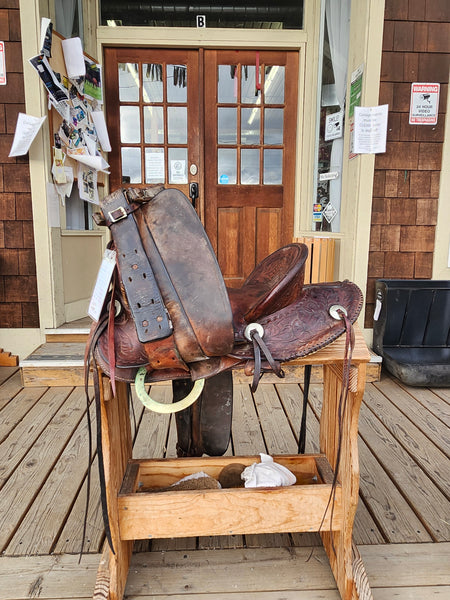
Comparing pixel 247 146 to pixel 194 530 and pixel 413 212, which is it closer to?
pixel 413 212

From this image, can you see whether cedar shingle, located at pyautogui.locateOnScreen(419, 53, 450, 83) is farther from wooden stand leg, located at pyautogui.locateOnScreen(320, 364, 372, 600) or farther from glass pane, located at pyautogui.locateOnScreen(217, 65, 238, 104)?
wooden stand leg, located at pyautogui.locateOnScreen(320, 364, 372, 600)

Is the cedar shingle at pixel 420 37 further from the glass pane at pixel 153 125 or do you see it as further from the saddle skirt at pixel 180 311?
the saddle skirt at pixel 180 311

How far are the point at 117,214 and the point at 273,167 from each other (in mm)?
2741

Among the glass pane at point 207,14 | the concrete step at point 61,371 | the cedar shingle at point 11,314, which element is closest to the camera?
the concrete step at point 61,371

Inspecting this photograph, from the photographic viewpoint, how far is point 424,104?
9.09ft

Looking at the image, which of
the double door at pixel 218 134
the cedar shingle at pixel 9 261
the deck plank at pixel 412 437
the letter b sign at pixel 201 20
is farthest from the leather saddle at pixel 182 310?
the letter b sign at pixel 201 20

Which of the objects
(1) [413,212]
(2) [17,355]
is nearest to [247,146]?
(1) [413,212]

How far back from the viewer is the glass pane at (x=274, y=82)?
3381 millimetres

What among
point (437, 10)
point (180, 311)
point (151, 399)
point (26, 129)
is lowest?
point (151, 399)

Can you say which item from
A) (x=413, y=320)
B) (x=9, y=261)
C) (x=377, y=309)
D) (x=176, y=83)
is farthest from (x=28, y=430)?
(x=176, y=83)

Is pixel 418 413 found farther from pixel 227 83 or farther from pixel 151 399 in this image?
pixel 227 83

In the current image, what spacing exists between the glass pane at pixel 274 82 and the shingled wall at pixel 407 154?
2.93 ft

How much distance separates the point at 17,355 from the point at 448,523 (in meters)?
2.76

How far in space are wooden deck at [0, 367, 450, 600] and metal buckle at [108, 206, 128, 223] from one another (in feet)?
3.32
